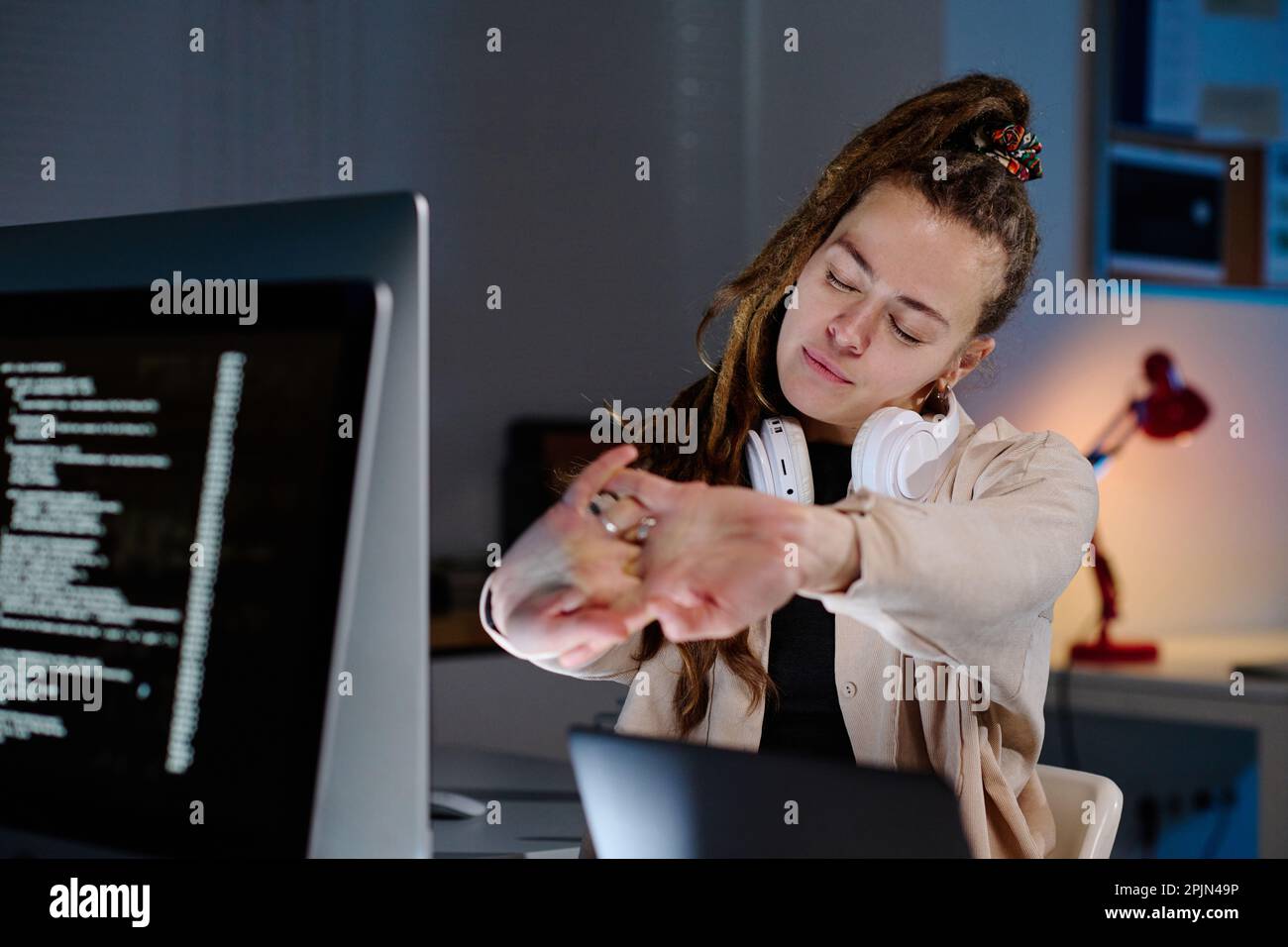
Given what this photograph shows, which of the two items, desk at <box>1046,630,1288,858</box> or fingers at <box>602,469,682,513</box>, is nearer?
fingers at <box>602,469,682,513</box>

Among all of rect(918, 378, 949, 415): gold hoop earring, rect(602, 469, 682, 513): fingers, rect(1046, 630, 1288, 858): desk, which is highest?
rect(918, 378, 949, 415): gold hoop earring

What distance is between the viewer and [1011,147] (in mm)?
1099

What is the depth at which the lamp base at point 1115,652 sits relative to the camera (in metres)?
2.22

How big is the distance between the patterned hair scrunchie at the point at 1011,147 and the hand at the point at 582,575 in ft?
1.91

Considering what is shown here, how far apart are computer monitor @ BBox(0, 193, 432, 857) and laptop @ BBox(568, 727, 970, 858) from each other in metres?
0.10

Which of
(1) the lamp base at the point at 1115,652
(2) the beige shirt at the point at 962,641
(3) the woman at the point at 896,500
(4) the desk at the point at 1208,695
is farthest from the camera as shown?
(1) the lamp base at the point at 1115,652

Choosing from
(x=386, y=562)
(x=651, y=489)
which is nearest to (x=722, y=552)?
(x=651, y=489)

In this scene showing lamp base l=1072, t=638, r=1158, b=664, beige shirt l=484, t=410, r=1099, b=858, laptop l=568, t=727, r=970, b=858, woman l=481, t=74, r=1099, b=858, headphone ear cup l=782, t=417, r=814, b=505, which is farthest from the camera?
lamp base l=1072, t=638, r=1158, b=664

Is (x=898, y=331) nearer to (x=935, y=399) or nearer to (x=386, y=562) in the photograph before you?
(x=935, y=399)

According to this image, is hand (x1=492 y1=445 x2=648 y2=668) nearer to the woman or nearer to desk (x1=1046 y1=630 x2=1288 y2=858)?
the woman

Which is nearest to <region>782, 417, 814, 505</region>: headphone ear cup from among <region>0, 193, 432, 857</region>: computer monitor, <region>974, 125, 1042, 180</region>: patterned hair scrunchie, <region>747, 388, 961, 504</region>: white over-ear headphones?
<region>747, 388, 961, 504</region>: white over-ear headphones

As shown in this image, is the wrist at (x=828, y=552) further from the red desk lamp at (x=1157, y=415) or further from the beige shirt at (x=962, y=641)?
the red desk lamp at (x=1157, y=415)

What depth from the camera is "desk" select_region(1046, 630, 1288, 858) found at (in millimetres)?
1923

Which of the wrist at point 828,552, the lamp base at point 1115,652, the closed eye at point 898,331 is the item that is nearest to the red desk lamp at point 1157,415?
the lamp base at point 1115,652
